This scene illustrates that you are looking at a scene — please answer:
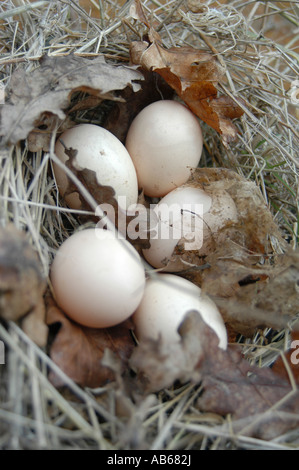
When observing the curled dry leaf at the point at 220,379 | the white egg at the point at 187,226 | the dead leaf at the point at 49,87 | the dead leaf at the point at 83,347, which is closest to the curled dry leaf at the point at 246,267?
the white egg at the point at 187,226

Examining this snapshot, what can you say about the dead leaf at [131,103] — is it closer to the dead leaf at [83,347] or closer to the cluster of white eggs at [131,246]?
the cluster of white eggs at [131,246]

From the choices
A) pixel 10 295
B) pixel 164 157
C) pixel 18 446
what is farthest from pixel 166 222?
pixel 18 446

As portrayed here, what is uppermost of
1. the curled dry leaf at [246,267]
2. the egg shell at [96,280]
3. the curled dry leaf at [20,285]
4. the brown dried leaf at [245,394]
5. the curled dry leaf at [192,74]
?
the curled dry leaf at [192,74]

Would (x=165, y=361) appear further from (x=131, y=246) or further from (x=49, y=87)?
(x=49, y=87)

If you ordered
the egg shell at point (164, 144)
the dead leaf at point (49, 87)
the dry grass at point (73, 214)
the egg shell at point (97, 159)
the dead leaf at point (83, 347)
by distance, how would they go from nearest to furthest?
the dry grass at point (73, 214) → the dead leaf at point (83, 347) → the dead leaf at point (49, 87) → the egg shell at point (97, 159) → the egg shell at point (164, 144)

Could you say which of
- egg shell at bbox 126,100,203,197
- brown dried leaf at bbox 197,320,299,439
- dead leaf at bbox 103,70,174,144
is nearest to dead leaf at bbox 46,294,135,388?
brown dried leaf at bbox 197,320,299,439

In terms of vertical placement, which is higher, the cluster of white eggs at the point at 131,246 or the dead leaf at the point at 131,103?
the dead leaf at the point at 131,103
